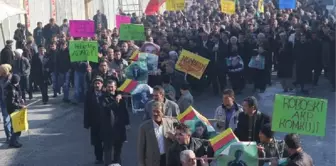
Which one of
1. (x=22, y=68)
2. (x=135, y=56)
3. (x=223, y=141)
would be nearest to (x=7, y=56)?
(x=22, y=68)

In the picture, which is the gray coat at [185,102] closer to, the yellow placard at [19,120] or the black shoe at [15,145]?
the yellow placard at [19,120]

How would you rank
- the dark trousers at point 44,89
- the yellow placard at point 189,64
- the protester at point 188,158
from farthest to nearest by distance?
the dark trousers at point 44,89 < the yellow placard at point 189,64 < the protester at point 188,158

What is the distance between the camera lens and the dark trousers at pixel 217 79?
64.2 feet

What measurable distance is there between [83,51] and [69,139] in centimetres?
290

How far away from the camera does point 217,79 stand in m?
19.7

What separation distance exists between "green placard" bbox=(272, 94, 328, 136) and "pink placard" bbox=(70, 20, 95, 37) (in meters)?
12.5

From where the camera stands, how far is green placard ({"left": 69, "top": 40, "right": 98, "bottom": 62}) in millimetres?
17047

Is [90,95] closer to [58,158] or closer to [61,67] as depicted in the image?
[58,158]

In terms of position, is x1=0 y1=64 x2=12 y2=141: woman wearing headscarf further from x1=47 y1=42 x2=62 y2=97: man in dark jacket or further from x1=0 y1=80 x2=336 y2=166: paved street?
x1=47 y1=42 x2=62 y2=97: man in dark jacket

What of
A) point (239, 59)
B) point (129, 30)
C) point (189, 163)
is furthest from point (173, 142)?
point (129, 30)

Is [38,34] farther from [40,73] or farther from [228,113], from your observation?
[228,113]

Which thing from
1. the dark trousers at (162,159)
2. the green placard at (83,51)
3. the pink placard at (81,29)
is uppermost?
the pink placard at (81,29)

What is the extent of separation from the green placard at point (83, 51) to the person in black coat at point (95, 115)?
4.75 m

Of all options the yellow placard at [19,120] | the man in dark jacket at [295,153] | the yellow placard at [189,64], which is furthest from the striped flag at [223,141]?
the yellow placard at [189,64]
